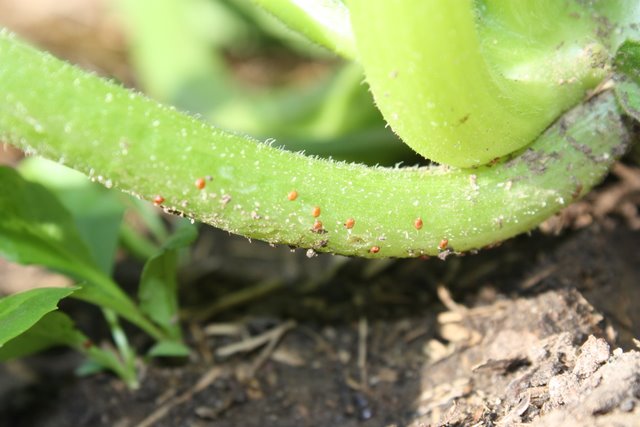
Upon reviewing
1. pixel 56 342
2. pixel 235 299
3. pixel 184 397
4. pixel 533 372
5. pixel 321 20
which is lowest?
pixel 533 372

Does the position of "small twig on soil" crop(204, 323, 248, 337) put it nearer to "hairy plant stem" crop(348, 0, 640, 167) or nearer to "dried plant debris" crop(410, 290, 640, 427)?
"dried plant debris" crop(410, 290, 640, 427)

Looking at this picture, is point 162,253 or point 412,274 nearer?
point 162,253

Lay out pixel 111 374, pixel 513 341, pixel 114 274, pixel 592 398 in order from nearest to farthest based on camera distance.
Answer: pixel 592 398, pixel 513 341, pixel 111 374, pixel 114 274

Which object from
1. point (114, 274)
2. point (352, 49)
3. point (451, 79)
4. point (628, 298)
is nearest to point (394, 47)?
point (451, 79)

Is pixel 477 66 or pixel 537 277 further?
pixel 537 277

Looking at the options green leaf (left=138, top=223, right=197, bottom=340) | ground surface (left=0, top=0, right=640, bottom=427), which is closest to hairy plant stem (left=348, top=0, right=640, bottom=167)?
ground surface (left=0, top=0, right=640, bottom=427)

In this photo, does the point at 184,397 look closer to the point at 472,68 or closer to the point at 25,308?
→ the point at 25,308

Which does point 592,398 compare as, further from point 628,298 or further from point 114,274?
point 114,274

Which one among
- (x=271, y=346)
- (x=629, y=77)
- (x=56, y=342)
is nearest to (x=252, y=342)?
(x=271, y=346)
